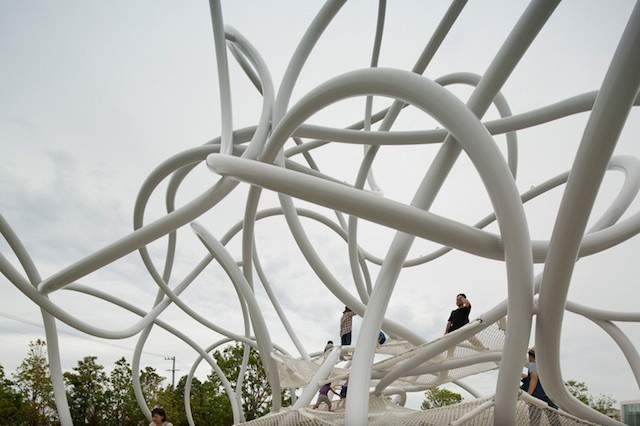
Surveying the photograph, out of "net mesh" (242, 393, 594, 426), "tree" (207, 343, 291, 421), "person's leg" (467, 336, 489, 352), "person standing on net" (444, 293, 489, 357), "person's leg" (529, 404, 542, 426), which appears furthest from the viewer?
"tree" (207, 343, 291, 421)

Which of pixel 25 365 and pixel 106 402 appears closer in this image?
pixel 25 365

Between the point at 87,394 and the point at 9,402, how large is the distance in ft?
35.6

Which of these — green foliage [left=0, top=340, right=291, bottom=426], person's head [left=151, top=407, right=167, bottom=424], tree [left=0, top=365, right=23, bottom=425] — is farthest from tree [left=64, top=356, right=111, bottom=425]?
person's head [left=151, top=407, right=167, bottom=424]

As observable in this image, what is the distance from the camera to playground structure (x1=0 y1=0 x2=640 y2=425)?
15.7 ft

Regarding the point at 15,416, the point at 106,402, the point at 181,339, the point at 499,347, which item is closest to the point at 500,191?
the point at 499,347

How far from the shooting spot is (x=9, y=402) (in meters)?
39.4

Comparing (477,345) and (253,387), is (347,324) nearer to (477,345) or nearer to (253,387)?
(477,345)

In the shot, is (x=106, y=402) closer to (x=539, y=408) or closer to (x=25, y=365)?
(x=25, y=365)

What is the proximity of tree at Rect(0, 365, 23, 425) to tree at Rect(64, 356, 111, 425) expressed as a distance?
7062 millimetres

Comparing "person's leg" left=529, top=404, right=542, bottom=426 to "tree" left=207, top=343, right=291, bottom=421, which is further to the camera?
"tree" left=207, top=343, right=291, bottom=421

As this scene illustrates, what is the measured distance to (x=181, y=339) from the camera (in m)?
21.9

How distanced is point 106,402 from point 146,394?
3821 millimetres

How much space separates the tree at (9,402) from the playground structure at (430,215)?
103ft

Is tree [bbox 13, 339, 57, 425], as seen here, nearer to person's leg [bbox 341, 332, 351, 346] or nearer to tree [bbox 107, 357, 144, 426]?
tree [bbox 107, 357, 144, 426]
